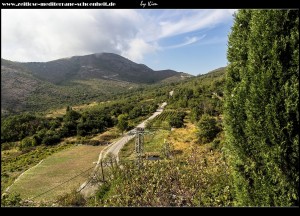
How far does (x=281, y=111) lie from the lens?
5520mm

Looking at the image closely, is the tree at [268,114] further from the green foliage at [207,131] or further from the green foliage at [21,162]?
the green foliage at [207,131]

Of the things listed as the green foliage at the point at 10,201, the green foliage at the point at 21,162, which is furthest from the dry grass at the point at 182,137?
the green foliage at the point at 10,201

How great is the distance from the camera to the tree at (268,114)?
5500mm

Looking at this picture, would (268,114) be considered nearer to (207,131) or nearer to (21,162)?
(21,162)

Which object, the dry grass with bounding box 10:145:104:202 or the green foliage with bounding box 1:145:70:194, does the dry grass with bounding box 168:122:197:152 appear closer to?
the dry grass with bounding box 10:145:104:202

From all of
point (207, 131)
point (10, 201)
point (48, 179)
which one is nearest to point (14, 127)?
point (10, 201)

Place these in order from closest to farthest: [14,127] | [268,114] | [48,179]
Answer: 1. [268,114]
2. [14,127]
3. [48,179]

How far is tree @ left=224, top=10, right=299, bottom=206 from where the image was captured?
5500mm

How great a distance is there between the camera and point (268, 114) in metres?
5.66

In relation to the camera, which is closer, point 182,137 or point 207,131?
point 207,131
